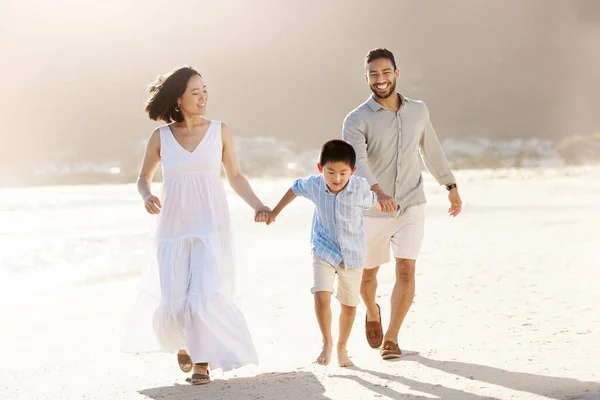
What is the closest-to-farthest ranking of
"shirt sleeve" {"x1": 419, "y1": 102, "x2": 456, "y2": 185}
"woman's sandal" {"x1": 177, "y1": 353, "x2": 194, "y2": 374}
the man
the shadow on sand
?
the shadow on sand, "woman's sandal" {"x1": 177, "y1": 353, "x2": 194, "y2": 374}, the man, "shirt sleeve" {"x1": 419, "y1": 102, "x2": 456, "y2": 185}

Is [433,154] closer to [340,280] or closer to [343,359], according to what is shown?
[340,280]

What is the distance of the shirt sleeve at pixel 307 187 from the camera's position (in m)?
6.20

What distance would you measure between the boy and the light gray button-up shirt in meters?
0.61

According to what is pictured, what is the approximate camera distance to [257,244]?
1983 centimetres

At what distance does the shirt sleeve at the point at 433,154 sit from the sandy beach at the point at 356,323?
4.51 ft

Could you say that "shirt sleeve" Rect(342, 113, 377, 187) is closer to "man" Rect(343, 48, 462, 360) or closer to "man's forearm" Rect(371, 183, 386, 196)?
"man" Rect(343, 48, 462, 360)

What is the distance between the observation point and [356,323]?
9102 mm

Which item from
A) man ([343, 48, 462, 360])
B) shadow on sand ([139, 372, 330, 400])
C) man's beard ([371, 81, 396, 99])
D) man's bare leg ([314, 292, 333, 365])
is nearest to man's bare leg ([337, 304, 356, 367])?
man's bare leg ([314, 292, 333, 365])

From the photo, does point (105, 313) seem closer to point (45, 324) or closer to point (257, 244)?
point (45, 324)

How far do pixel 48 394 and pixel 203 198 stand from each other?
1.78 metres

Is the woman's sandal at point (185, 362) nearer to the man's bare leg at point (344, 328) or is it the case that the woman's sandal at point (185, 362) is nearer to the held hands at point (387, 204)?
the man's bare leg at point (344, 328)

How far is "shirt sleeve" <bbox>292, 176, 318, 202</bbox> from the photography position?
6195 millimetres

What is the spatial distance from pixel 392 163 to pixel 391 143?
15 centimetres

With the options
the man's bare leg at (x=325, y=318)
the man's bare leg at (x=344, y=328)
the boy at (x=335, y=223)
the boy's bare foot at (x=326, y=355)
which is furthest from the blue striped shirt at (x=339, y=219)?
the boy's bare foot at (x=326, y=355)
